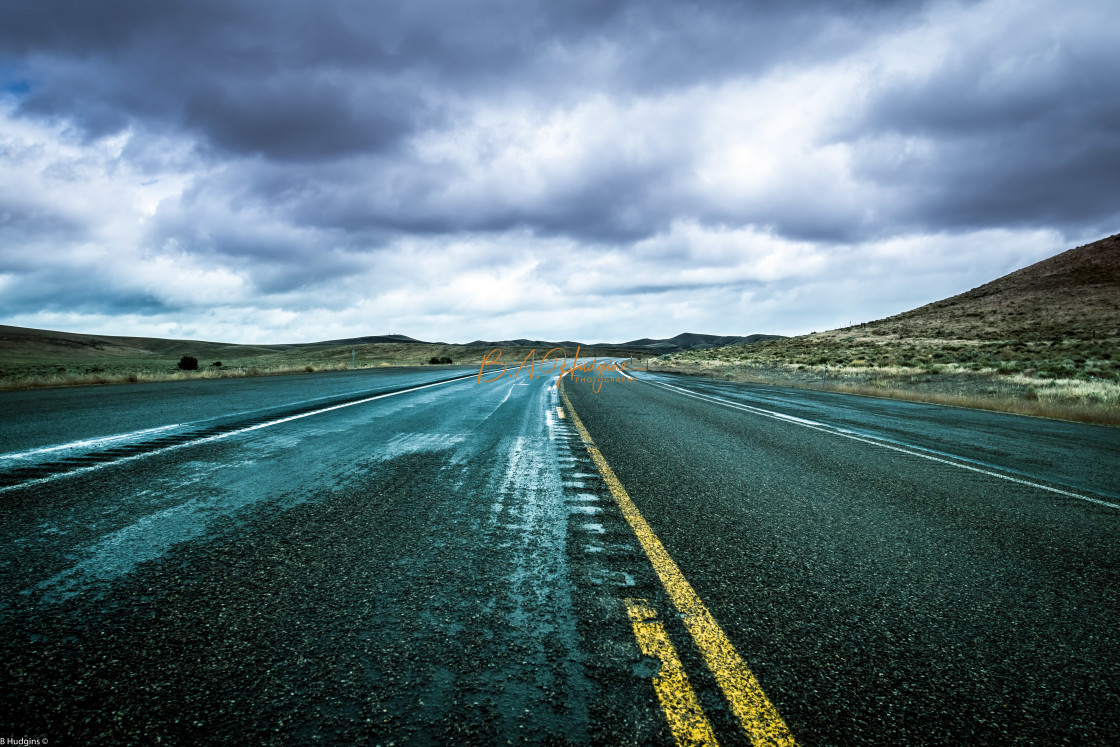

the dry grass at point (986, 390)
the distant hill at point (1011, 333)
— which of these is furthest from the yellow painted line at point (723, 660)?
the distant hill at point (1011, 333)

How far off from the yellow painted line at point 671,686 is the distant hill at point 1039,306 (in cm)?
5683

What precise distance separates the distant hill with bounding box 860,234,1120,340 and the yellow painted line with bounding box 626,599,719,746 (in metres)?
56.8

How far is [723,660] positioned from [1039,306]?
277 ft

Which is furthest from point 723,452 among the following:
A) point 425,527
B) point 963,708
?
point 963,708

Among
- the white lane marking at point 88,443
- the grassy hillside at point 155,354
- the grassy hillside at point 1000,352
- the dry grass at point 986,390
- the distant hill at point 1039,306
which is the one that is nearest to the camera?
the white lane marking at point 88,443

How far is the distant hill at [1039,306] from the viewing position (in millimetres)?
49750

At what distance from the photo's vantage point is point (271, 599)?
2.40m

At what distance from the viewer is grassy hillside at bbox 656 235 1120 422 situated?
1844cm

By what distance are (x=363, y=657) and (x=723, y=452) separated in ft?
17.5

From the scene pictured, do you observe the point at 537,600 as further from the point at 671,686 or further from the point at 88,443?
the point at 88,443

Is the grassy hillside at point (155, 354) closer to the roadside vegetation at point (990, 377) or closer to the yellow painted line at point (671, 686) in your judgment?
the roadside vegetation at point (990, 377)

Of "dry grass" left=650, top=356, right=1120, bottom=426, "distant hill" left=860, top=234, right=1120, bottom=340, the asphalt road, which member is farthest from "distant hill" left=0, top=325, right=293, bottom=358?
"distant hill" left=860, top=234, right=1120, bottom=340

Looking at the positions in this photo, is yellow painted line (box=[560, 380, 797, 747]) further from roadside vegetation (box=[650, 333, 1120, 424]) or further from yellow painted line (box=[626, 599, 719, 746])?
roadside vegetation (box=[650, 333, 1120, 424])

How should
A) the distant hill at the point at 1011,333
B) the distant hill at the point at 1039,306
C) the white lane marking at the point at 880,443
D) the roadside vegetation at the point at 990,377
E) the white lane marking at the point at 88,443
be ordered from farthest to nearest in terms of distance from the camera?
the distant hill at the point at 1039,306
the distant hill at the point at 1011,333
the roadside vegetation at the point at 990,377
the white lane marking at the point at 88,443
the white lane marking at the point at 880,443
